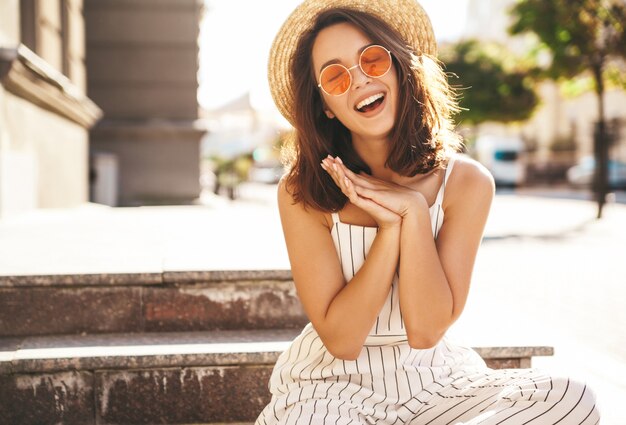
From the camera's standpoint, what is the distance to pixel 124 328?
333cm

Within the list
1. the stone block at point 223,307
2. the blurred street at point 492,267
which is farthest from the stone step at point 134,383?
the blurred street at point 492,267

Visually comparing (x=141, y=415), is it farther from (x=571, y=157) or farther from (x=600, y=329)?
(x=571, y=157)

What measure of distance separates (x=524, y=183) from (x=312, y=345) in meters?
39.9

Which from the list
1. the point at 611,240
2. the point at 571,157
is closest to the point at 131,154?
the point at 611,240

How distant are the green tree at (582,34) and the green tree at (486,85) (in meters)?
14.5

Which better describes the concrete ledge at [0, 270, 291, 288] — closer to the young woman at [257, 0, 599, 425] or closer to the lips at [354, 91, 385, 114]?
the young woman at [257, 0, 599, 425]

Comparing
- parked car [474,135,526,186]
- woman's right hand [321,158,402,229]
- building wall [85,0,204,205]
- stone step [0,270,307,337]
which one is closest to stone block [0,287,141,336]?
stone step [0,270,307,337]

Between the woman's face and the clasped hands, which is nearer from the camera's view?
the clasped hands

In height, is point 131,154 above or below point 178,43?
below

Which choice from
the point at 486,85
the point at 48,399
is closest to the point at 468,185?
the point at 48,399

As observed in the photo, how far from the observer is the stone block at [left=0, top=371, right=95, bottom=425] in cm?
285

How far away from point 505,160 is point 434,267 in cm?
3781

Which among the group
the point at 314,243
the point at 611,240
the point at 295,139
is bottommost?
the point at 611,240

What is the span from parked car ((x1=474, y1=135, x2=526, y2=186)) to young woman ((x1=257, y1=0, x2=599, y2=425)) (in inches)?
1432
